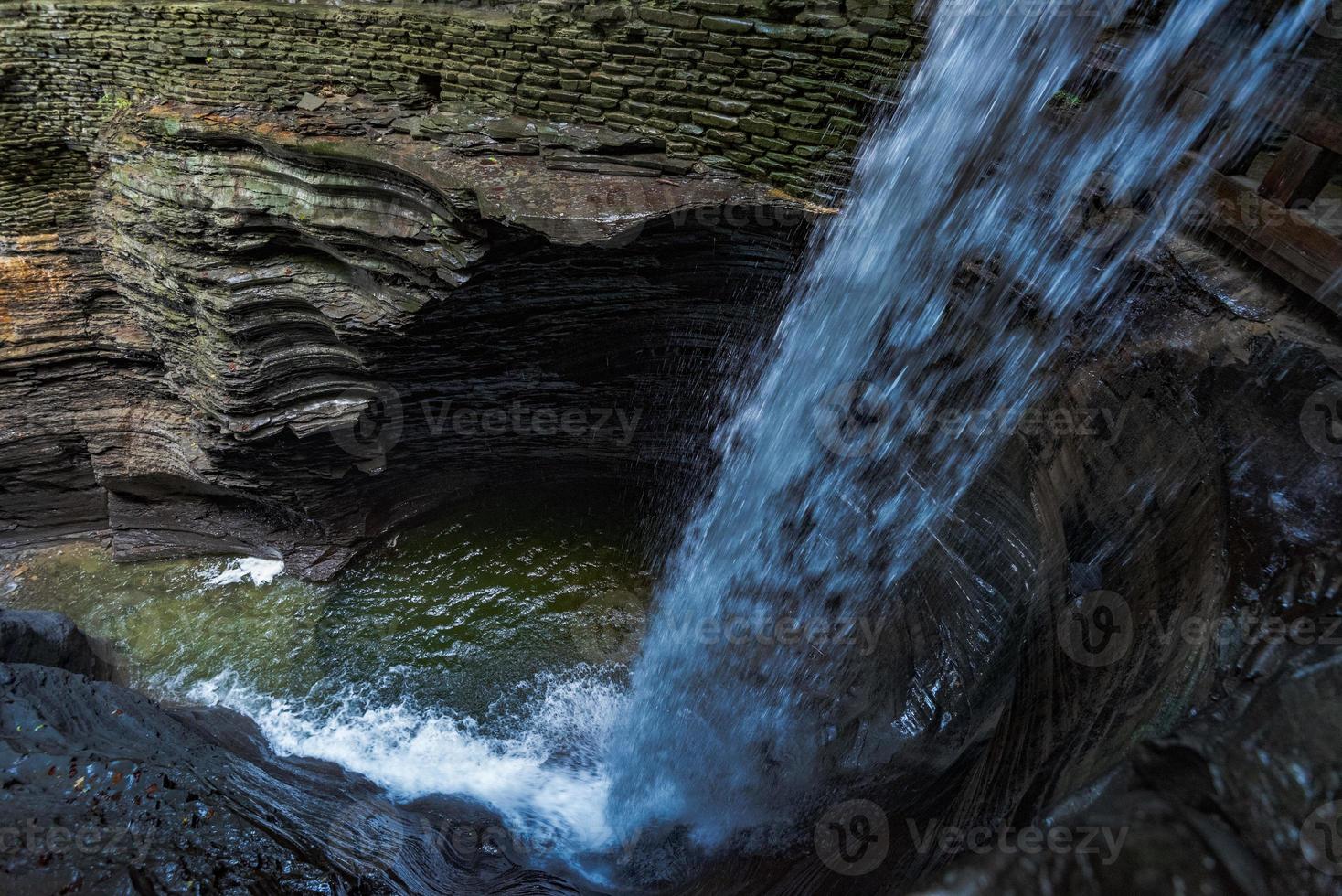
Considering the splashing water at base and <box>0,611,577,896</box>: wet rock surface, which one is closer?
<box>0,611,577,896</box>: wet rock surface

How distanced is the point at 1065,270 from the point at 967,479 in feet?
4.24

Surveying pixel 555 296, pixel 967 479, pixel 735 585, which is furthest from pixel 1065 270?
pixel 555 296

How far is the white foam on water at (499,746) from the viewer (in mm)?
4664

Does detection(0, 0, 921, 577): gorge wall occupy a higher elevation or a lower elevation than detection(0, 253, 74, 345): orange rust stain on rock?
higher
